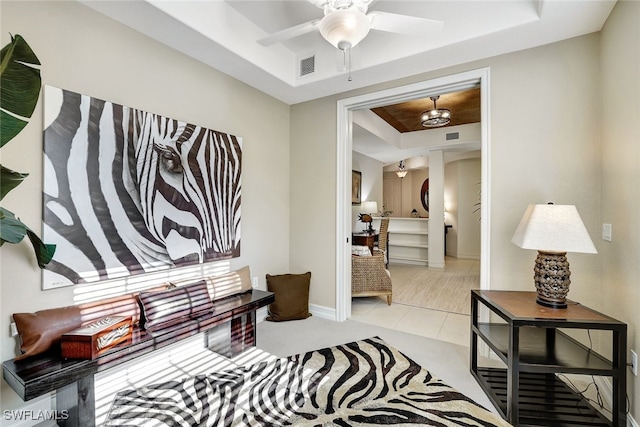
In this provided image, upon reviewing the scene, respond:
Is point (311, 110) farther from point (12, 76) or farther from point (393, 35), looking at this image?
point (12, 76)

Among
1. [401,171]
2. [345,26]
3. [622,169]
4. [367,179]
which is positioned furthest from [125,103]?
[401,171]

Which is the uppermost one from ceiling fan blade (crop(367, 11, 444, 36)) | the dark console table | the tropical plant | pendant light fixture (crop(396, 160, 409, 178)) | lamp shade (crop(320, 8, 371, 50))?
pendant light fixture (crop(396, 160, 409, 178))

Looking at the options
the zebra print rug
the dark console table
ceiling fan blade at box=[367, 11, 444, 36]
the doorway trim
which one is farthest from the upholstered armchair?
ceiling fan blade at box=[367, 11, 444, 36]

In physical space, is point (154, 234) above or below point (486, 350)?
above

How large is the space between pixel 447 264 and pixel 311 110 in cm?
511

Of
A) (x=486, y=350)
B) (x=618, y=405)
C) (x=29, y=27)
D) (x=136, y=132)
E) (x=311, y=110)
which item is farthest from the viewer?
(x=311, y=110)

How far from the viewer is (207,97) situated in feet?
9.10

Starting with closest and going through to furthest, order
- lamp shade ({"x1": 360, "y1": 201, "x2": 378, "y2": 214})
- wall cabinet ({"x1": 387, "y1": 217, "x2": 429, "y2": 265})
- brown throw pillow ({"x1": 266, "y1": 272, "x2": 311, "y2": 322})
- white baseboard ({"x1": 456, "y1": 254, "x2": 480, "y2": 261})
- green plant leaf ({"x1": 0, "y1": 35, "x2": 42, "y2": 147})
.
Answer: green plant leaf ({"x1": 0, "y1": 35, "x2": 42, "y2": 147}) < brown throw pillow ({"x1": 266, "y1": 272, "x2": 311, "y2": 322}) < lamp shade ({"x1": 360, "y1": 201, "x2": 378, "y2": 214}) < wall cabinet ({"x1": 387, "y1": 217, "x2": 429, "y2": 265}) < white baseboard ({"x1": 456, "y1": 254, "x2": 480, "y2": 261})

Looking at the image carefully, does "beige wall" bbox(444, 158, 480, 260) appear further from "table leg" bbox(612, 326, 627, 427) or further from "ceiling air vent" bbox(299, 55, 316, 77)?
"table leg" bbox(612, 326, 627, 427)

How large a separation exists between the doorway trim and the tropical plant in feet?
8.43

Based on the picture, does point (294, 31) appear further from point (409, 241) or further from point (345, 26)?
point (409, 241)

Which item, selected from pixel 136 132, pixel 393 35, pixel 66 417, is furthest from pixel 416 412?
pixel 393 35

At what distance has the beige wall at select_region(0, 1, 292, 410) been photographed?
1686 mm

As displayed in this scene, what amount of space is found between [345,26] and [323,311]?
2.88 meters
